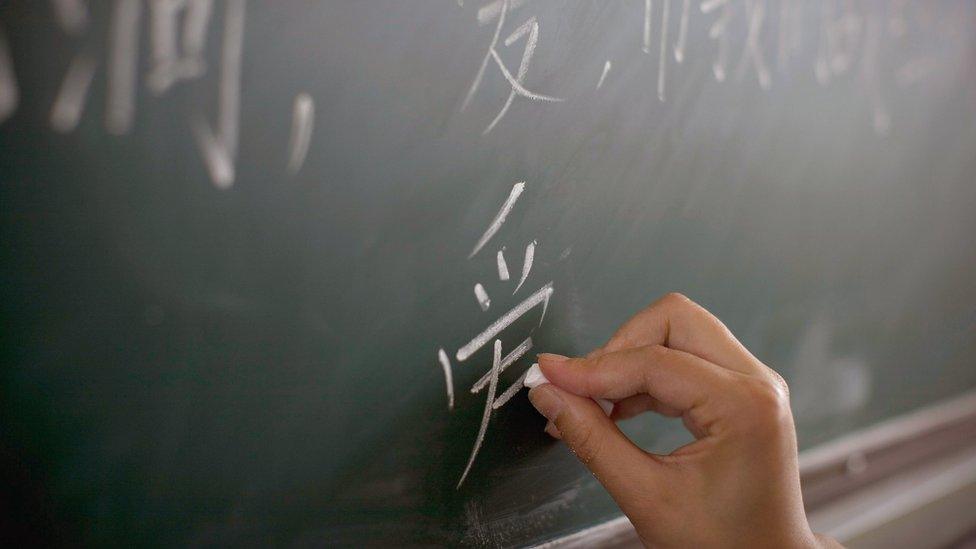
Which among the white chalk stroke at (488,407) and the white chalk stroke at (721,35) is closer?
the white chalk stroke at (488,407)

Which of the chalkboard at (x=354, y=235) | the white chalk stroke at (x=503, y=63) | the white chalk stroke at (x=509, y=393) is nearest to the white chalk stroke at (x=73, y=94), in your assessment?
the chalkboard at (x=354, y=235)

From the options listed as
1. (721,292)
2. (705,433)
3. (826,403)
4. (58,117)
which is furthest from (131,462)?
(826,403)

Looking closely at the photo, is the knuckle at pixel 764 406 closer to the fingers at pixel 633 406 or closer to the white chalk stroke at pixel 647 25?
the fingers at pixel 633 406

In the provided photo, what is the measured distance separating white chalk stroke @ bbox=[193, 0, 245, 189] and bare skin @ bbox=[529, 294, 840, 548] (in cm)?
26

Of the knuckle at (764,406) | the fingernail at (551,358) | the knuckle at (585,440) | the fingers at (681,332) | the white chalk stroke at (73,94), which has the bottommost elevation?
the knuckle at (585,440)

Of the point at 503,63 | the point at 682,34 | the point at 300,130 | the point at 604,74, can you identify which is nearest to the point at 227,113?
the point at 300,130

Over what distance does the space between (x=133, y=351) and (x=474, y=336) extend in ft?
0.73

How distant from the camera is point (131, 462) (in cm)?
35

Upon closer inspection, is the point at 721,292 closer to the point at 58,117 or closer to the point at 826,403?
the point at 826,403

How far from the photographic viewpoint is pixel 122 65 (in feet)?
1.04

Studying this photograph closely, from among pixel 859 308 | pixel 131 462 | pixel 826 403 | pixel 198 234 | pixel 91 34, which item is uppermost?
pixel 91 34

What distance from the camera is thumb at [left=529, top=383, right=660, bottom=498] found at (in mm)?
424

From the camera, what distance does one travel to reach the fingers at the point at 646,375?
43 cm

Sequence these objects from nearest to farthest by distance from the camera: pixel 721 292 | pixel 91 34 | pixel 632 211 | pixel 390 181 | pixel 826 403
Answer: pixel 91 34, pixel 390 181, pixel 632 211, pixel 721 292, pixel 826 403
